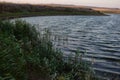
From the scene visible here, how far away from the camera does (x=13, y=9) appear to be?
79062 mm

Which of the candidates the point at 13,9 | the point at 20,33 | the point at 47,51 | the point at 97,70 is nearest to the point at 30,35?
the point at 20,33

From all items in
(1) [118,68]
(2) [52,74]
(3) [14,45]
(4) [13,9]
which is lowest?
(4) [13,9]

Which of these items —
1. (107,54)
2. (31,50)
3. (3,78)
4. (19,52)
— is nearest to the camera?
(3,78)

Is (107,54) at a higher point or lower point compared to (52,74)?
lower

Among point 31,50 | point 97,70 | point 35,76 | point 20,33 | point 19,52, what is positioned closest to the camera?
point 35,76

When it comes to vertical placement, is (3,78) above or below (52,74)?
above

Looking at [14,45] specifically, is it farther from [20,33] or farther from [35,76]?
[20,33]

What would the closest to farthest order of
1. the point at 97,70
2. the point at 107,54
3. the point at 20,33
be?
the point at 97,70
the point at 20,33
the point at 107,54

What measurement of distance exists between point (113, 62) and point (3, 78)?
9989 millimetres

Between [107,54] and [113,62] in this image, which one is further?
[107,54]

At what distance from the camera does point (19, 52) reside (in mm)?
10836

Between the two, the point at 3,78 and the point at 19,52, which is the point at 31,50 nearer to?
the point at 19,52

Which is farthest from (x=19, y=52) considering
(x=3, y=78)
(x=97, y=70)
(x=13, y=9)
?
(x=13, y=9)

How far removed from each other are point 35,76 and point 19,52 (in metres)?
1.48
